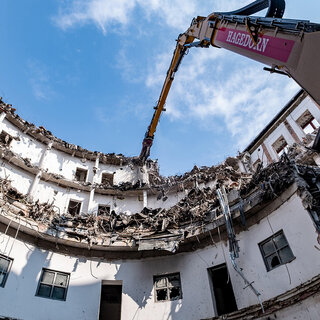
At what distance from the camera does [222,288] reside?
14664 millimetres

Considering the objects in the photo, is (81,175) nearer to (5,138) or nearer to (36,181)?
(36,181)

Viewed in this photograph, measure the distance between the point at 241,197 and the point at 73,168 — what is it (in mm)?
15544

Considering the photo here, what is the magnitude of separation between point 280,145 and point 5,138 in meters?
23.4

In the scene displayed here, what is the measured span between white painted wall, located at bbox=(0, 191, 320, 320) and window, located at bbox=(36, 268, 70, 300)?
11.2 inches

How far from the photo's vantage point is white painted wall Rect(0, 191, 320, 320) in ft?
38.1


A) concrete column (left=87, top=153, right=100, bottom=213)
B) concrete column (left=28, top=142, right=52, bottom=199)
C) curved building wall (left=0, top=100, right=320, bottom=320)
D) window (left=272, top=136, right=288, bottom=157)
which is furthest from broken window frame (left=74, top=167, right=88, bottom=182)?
window (left=272, top=136, right=288, bottom=157)

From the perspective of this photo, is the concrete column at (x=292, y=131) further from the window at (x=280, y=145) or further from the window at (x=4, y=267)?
the window at (x=4, y=267)

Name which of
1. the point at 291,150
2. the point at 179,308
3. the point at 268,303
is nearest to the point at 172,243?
the point at 179,308

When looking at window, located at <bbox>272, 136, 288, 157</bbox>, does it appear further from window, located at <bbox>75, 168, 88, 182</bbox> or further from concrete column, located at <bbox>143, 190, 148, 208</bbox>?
window, located at <bbox>75, 168, 88, 182</bbox>

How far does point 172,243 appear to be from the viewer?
15.0 meters

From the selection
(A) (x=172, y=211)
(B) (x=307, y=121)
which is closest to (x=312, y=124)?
(B) (x=307, y=121)

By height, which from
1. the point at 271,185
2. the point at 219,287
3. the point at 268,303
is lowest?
the point at 268,303

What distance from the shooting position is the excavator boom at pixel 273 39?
564 cm

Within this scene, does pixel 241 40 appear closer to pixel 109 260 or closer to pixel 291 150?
pixel 109 260
